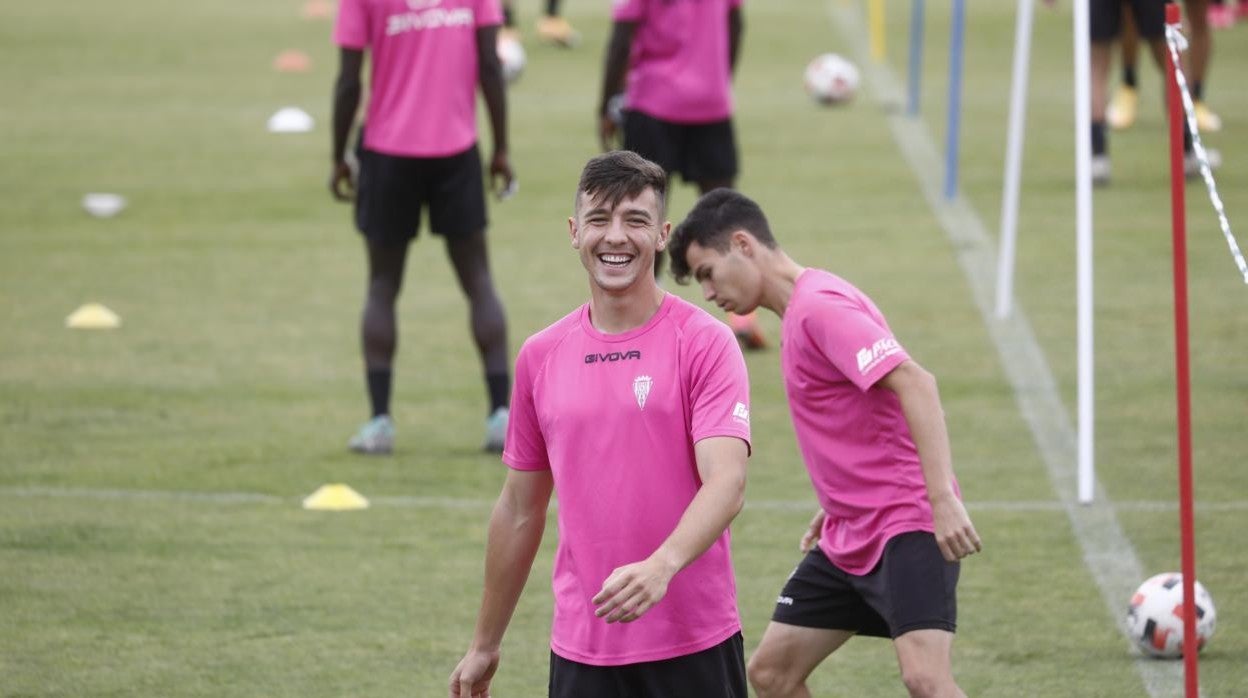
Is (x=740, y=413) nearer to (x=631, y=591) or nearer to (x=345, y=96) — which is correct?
(x=631, y=591)

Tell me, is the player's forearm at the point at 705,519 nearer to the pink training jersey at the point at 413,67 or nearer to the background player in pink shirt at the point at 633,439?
the background player in pink shirt at the point at 633,439

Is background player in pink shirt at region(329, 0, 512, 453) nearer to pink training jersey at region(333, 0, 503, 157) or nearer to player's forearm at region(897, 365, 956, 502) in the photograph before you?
pink training jersey at region(333, 0, 503, 157)

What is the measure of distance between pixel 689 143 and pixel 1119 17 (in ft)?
16.1

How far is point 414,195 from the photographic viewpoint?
28.3ft

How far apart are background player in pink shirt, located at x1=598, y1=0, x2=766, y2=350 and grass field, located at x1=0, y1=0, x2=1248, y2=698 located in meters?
1.07

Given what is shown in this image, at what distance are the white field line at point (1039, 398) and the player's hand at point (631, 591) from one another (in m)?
2.65

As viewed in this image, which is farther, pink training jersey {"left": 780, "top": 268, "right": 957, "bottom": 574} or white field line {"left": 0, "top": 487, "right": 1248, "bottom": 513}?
white field line {"left": 0, "top": 487, "right": 1248, "bottom": 513}

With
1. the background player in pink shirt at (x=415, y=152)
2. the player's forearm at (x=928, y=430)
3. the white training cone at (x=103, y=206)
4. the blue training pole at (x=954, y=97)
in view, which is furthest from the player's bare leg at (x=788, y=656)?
the white training cone at (x=103, y=206)

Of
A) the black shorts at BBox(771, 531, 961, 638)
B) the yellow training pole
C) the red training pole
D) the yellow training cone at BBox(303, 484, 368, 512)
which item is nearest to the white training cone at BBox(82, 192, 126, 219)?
the yellow training cone at BBox(303, 484, 368, 512)

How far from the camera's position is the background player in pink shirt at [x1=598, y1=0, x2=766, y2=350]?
10516mm

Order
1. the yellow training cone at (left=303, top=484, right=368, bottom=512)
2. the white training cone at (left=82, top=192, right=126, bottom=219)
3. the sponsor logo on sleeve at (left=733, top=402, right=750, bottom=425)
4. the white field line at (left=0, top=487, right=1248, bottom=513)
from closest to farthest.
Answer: the sponsor logo on sleeve at (left=733, top=402, right=750, bottom=425)
the white field line at (left=0, top=487, right=1248, bottom=513)
the yellow training cone at (left=303, top=484, right=368, bottom=512)
the white training cone at (left=82, top=192, right=126, bottom=219)

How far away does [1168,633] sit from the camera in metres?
6.10

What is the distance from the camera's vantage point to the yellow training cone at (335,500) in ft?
26.1

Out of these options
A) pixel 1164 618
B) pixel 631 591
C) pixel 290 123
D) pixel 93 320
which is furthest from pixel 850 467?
pixel 290 123
